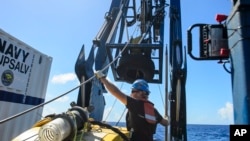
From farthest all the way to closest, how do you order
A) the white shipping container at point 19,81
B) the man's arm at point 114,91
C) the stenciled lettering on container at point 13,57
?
the white shipping container at point 19,81, the stenciled lettering on container at point 13,57, the man's arm at point 114,91

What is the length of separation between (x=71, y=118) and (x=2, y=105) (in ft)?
10.5

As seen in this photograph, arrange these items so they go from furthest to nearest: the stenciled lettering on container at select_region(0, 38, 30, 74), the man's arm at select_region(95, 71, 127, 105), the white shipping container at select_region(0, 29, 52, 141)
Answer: the white shipping container at select_region(0, 29, 52, 141), the stenciled lettering on container at select_region(0, 38, 30, 74), the man's arm at select_region(95, 71, 127, 105)

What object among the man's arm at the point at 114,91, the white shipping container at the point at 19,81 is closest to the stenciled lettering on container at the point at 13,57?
the white shipping container at the point at 19,81

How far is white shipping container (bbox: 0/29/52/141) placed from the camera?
555 cm

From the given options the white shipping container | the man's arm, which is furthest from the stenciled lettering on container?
the man's arm

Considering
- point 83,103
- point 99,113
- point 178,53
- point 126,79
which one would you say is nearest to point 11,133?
point 83,103

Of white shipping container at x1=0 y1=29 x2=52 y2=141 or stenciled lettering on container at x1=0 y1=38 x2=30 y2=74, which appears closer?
stenciled lettering on container at x1=0 y1=38 x2=30 y2=74

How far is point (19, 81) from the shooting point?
6.07m

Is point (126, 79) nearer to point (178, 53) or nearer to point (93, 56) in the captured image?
point (93, 56)

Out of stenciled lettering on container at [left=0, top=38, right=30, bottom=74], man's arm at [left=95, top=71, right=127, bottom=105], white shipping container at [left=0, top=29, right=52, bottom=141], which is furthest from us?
white shipping container at [left=0, top=29, right=52, bottom=141]

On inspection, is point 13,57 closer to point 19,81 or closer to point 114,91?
point 19,81

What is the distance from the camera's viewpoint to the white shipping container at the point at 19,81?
219 inches

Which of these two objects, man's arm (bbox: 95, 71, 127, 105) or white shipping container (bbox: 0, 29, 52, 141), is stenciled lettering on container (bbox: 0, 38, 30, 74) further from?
man's arm (bbox: 95, 71, 127, 105)

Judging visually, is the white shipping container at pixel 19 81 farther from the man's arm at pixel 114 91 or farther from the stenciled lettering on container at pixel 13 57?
the man's arm at pixel 114 91
